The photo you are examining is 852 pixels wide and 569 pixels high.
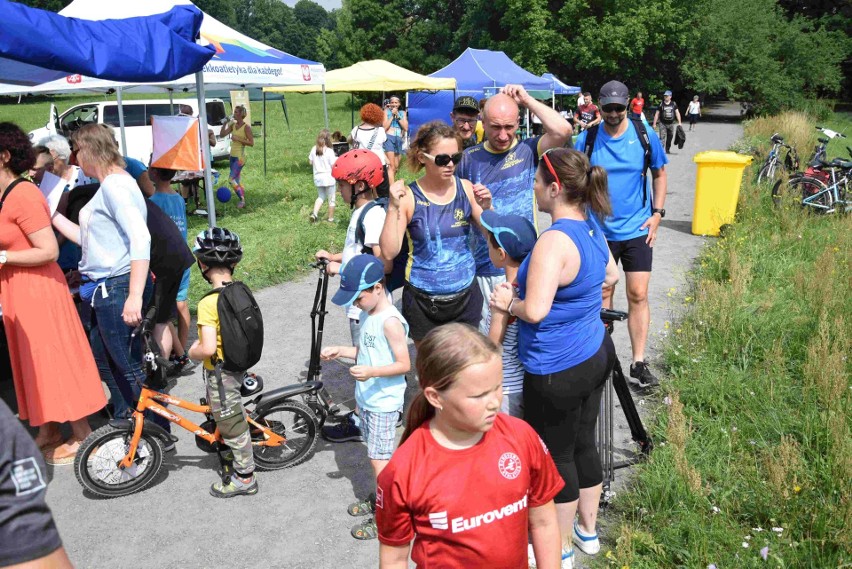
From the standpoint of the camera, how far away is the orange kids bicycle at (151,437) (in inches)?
162

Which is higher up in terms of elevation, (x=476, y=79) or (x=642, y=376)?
(x=476, y=79)

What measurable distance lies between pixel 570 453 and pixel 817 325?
363 cm

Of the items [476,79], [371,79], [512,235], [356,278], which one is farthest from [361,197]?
[476,79]

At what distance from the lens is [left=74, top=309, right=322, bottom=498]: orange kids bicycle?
411 cm

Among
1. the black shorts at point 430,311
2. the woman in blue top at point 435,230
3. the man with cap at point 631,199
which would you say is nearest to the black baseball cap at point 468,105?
the man with cap at point 631,199

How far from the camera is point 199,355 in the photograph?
12.6 feet

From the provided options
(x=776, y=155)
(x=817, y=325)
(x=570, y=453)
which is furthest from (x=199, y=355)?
(x=776, y=155)

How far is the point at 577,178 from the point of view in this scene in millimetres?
2945

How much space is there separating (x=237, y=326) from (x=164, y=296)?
141cm

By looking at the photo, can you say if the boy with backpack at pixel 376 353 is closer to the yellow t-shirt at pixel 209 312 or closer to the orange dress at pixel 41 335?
the yellow t-shirt at pixel 209 312

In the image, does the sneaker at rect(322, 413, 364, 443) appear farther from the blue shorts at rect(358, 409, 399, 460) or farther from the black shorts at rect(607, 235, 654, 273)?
the black shorts at rect(607, 235, 654, 273)

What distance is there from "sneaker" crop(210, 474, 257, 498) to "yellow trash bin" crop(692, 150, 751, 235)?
332 inches

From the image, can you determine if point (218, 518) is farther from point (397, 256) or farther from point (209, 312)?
point (397, 256)

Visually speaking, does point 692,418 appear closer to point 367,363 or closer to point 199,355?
point 367,363
